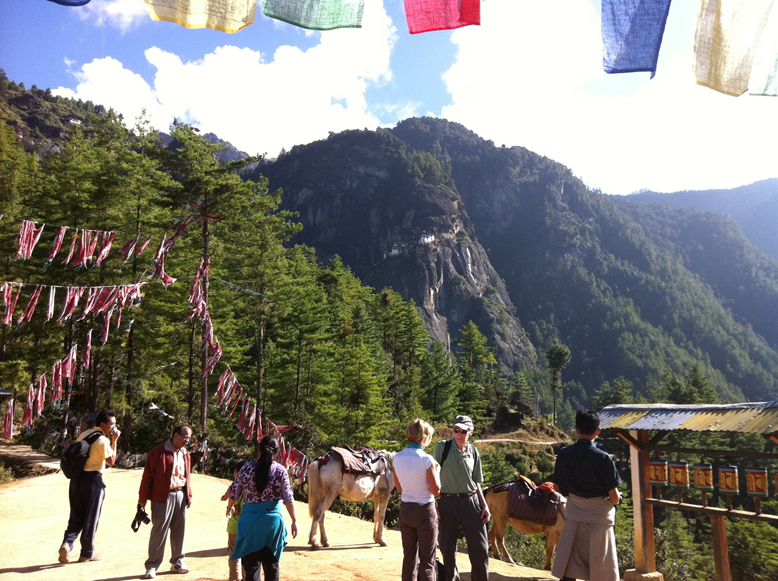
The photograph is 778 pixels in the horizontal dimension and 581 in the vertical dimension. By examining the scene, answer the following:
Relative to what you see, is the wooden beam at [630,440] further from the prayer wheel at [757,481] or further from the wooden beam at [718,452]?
the prayer wheel at [757,481]

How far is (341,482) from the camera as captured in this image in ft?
24.3

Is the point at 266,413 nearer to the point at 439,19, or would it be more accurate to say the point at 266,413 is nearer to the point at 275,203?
the point at 275,203

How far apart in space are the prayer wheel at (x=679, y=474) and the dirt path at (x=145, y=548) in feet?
6.71

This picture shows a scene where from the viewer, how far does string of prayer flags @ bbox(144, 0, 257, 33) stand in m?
3.62

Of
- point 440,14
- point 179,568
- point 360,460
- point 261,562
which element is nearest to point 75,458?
point 179,568

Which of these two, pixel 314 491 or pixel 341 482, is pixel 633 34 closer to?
pixel 341 482

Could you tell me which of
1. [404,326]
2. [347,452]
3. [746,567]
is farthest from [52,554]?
[404,326]

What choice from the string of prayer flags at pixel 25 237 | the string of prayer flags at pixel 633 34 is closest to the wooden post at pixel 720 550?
the string of prayer flags at pixel 633 34

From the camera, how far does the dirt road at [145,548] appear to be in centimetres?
567

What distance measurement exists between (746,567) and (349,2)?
483 inches

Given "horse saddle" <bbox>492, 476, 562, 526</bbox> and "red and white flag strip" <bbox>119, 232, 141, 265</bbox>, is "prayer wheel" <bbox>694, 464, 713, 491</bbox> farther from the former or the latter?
"red and white flag strip" <bbox>119, 232, 141, 265</bbox>

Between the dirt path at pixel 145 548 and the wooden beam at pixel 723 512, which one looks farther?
the dirt path at pixel 145 548

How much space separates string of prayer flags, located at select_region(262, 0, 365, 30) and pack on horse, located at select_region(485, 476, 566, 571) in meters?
6.57

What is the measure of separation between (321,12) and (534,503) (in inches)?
272
